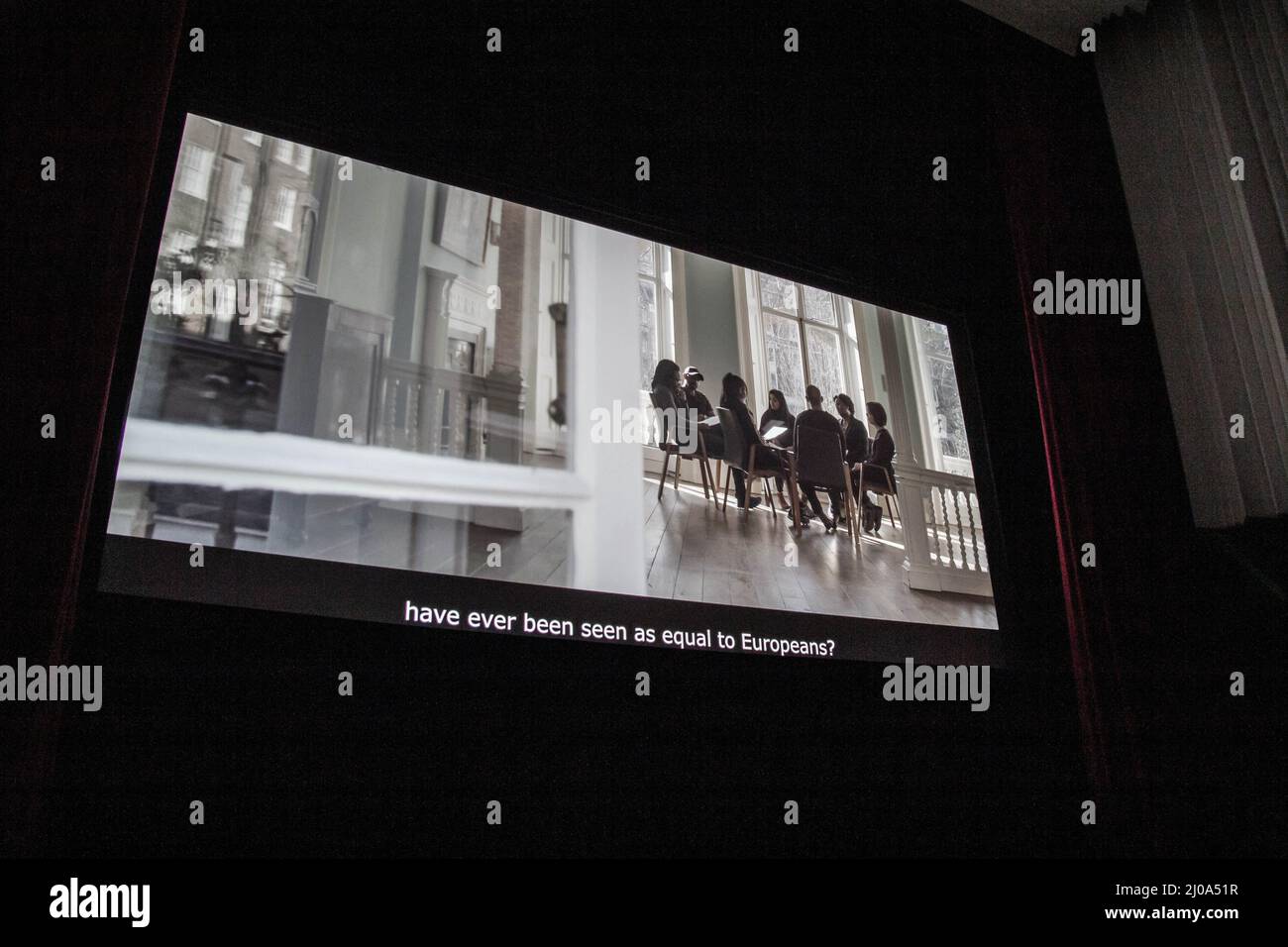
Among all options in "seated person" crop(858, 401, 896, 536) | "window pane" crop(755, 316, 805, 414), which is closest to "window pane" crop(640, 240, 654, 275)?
"window pane" crop(755, 316, 805, 414)

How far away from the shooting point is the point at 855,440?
2229 mm

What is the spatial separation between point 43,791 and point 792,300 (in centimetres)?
195

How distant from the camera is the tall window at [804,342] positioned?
6.96 ft

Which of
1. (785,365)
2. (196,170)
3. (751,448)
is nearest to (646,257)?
(785,365)

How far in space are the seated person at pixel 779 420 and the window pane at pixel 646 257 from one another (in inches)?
17.5

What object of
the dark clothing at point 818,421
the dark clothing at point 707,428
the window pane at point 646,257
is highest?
the window pane at point 646,257

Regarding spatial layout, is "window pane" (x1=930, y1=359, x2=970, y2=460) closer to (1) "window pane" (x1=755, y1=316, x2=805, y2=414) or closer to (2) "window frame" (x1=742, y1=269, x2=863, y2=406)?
(2) "window frame" (x1=742, y1=269, x2=863, y2=406)

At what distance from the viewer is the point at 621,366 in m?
1.89

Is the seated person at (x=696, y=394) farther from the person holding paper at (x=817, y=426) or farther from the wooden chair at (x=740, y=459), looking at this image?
the person holding paper at (x=817, y=426)

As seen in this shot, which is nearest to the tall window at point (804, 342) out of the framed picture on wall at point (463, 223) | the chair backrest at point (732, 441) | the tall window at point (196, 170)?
the chair backrest at point (732, 441)

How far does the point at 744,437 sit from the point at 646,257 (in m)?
0.53

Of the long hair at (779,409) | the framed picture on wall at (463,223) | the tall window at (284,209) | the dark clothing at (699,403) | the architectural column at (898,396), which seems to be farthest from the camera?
the architectural column at (898,396)

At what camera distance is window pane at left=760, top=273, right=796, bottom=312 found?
87.1 inches
